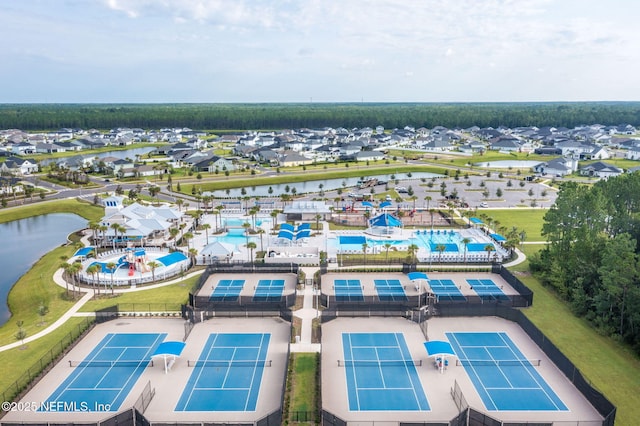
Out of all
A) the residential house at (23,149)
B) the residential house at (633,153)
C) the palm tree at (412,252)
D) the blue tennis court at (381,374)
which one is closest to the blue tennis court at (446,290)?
the palm tree at (412,252)

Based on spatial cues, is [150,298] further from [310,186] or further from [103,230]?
[310,186]

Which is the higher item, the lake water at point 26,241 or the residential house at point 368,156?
the residential house at point 368,156

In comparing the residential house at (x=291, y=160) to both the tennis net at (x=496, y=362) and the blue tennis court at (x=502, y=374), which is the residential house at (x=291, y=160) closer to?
the blue tennis court at (x=502, y=374)

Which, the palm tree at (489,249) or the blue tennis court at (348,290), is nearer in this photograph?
the blue tennis court at (348,290)

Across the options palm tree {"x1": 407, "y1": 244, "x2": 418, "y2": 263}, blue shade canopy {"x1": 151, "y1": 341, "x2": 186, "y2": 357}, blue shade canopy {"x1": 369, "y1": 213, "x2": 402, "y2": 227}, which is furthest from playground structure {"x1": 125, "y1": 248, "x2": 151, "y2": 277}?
blue shade canopy {"x1": 369, "y1": 213, "x2": 402, "y2": 227}

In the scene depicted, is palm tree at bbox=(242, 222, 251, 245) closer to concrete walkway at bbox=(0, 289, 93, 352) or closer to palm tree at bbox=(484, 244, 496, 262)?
concrete walkway at bbox=(0, 289, 93, 352)

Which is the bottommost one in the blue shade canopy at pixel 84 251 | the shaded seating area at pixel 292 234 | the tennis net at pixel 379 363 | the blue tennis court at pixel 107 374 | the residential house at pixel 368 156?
the blue tennis court at pixel 107 374

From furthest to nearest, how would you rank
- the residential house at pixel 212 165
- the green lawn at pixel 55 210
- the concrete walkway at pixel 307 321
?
1. the residential house at pixel 212 165
2. the green lawn at pixel 55 210
3. the concrete walkway at pixel 307 321

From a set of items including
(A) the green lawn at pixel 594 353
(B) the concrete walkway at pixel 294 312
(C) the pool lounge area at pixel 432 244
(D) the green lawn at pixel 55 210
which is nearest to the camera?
(A) the green lawn at pixel 594 353
